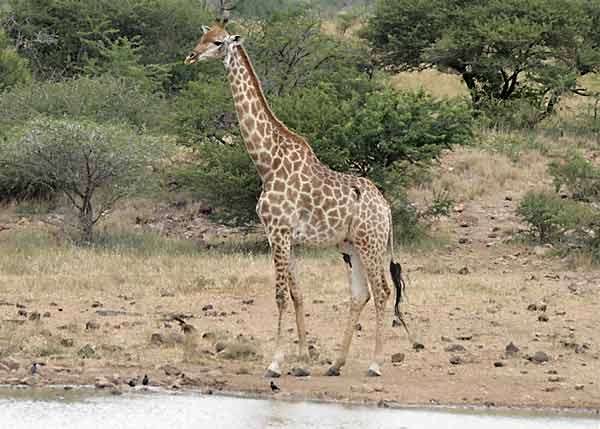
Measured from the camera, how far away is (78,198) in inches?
743

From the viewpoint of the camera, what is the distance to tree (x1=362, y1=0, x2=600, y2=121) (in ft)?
79.9

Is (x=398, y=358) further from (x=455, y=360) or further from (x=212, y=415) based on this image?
(x=212, y=415)

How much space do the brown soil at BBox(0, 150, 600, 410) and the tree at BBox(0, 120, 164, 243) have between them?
2250mm

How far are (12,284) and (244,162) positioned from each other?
494cm

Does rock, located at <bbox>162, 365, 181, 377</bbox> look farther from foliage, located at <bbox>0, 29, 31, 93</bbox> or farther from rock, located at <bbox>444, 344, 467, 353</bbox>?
foliage, located at <bbox>0, 29, 31, 93</bbox>

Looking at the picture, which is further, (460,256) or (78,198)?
(78,198)

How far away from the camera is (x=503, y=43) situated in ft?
79.4

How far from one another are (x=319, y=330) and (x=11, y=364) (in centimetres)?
293

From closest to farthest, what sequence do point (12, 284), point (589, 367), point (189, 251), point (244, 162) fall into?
point (589, 367) → point (12, 284) → point (189, 251) → point (244, 162)

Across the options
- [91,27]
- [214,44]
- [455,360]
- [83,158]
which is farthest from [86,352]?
[91,27]

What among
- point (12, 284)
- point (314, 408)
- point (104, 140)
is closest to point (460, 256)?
point (104, 140)

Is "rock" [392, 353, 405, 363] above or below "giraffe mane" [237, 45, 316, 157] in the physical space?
below

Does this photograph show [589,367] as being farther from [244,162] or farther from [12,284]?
[244,162]

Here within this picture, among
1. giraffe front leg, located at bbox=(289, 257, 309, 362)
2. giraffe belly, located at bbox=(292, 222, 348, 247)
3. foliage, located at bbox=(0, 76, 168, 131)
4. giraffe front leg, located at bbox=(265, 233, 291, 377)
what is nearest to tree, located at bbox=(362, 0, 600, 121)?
foliage, located at bbox=(0, 76, 168, 131)
